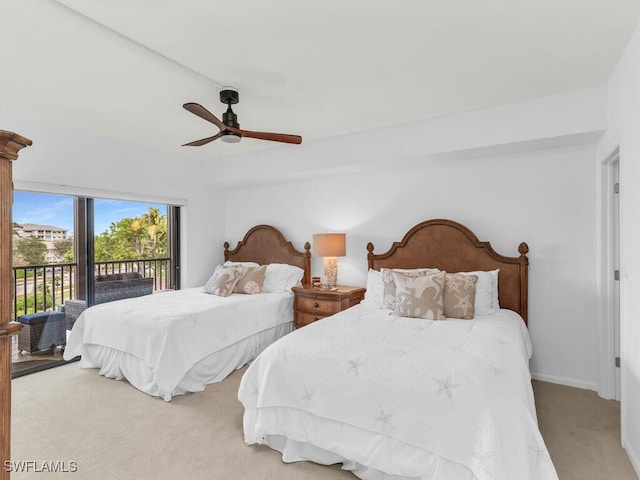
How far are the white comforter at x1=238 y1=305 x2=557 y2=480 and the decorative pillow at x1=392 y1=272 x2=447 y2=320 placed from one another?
0.36 m

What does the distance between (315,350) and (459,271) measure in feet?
6.40

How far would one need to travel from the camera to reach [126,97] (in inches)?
109

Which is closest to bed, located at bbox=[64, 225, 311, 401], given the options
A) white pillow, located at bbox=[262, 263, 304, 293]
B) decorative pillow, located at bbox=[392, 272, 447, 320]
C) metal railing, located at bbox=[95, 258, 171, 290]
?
white pillow, located at bbox=[262, 263, 304, 293]

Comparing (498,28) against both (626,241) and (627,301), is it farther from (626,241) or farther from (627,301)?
(627,301)

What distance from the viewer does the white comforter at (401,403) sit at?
159cm

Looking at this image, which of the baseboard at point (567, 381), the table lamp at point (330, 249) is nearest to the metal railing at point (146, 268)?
the table lamp at point (330, 249)

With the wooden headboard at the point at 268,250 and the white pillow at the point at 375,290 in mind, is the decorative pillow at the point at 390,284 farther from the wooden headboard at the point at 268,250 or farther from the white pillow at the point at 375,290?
the wooden headboard at the point at 268,250

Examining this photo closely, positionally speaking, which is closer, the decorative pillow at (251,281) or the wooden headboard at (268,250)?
the decorative pillow at (251,281)

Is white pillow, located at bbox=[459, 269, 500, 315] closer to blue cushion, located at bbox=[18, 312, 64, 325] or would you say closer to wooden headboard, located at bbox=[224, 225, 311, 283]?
wooden headboard, located at bbox=[224, 225, 311, 283]

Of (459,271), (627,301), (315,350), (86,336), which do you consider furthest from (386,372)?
(86,336)

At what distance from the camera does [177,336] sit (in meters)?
2.98

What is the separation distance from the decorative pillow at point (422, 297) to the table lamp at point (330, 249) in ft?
3.36

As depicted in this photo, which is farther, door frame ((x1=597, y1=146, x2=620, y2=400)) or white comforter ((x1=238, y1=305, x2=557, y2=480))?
door frame ((x1=597, y1=146, x2=620, y2=400))

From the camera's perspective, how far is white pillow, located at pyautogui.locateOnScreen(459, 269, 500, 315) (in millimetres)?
3004
